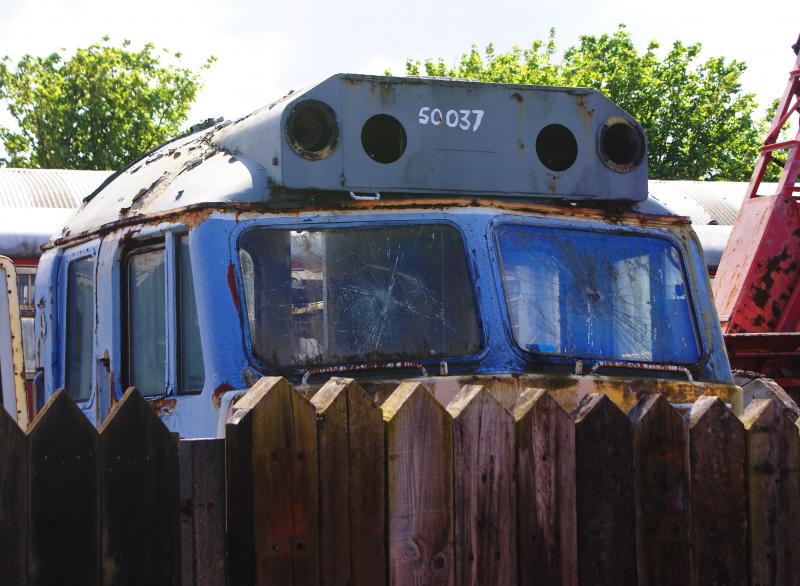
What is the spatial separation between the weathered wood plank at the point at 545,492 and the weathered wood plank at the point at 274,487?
59 centimetres

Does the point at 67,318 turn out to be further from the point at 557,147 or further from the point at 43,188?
the point at 43,188

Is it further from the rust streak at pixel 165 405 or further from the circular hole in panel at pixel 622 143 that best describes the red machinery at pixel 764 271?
the rust streak at pixel 165 405

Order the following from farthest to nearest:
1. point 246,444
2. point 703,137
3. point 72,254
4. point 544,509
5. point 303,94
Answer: point 703,137
point 72,254
point 303,94
point 544,509
point 246,444

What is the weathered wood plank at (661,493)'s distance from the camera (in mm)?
3525

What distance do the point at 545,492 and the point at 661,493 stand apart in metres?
0.36

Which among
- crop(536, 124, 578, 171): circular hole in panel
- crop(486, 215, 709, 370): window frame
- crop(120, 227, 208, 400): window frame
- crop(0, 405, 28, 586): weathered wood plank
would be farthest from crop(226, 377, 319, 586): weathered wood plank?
crop(536, 124, 578, 171): circular hole in panel

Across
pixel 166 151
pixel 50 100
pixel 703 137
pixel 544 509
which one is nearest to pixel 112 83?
pixel 50 100

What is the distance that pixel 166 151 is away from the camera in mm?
6512

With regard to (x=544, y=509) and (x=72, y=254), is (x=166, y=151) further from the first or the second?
(x=544, y=509)

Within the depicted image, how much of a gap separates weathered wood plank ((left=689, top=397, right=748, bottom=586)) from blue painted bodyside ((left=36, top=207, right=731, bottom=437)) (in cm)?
134

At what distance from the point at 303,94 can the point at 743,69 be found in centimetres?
3982

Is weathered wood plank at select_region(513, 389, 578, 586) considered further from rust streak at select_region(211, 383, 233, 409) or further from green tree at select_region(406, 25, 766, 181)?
green tree at select_region(406, 25, 766, 181)

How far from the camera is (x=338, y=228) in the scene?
492 centimetres

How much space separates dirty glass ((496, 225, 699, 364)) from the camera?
502 centimetres
